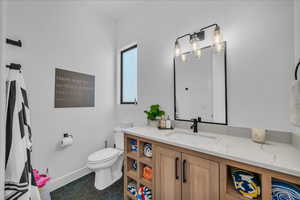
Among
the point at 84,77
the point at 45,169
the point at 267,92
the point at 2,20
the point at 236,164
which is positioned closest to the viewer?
the point at 2,20

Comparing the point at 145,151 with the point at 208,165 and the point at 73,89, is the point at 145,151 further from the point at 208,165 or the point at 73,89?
the point at 73,89

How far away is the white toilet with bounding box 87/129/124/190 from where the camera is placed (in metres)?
1.67

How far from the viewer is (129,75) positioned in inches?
101

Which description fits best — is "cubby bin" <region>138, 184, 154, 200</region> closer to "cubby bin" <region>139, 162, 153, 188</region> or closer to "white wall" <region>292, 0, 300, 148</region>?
"cubby bin" <region>139, 162, 153, 188</region>

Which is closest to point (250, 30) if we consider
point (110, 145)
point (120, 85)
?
point (120, 85)

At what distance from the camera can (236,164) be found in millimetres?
832

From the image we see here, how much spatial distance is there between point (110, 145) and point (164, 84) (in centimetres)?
164

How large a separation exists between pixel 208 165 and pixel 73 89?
6.79 feet

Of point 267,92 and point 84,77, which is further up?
point 84,77

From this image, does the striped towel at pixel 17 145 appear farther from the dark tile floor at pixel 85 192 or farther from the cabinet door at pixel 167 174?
the cabinet door at pixel 167 174

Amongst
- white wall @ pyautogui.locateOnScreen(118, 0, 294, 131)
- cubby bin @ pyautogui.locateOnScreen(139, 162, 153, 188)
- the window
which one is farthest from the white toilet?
white wall @ pyautogui.locateOnScreen(118, 0, 294, 131)

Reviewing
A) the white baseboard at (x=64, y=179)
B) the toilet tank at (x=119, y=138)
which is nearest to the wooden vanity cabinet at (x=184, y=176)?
the toilet tank at (x=119, y=138)

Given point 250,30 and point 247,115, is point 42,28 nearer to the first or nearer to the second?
point 250,30

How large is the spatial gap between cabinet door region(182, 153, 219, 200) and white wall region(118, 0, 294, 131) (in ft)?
2.10
